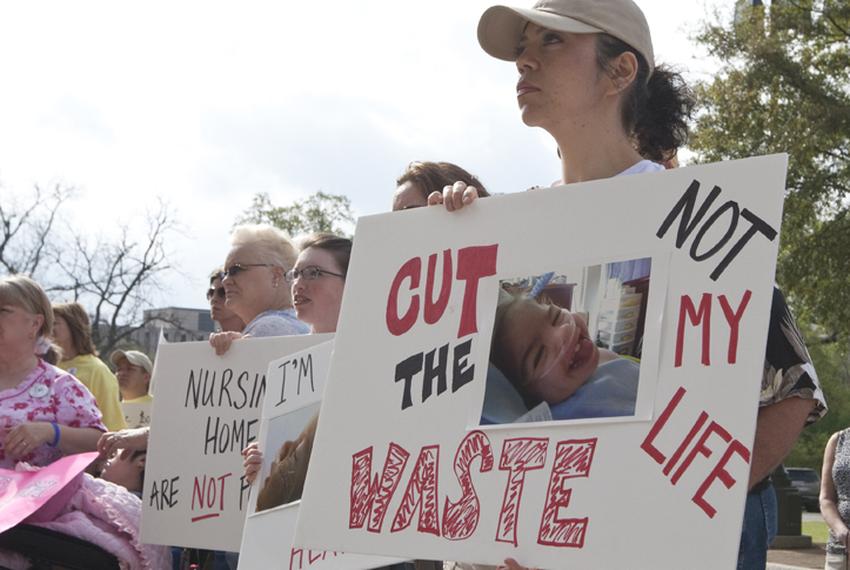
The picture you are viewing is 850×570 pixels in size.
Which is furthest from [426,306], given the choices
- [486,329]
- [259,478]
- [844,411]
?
[844,411]

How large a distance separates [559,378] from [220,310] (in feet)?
10.4

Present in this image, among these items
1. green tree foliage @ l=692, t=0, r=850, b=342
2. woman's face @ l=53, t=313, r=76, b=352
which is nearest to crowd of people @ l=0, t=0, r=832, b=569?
woman's face @ l=53, t=313, r=76, b=352

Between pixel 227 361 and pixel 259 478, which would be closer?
pixel 259 478

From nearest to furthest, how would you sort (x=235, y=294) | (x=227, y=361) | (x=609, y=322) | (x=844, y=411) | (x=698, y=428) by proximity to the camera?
(x=698, y=428), (x=609, y=322), (x=227, y=361), (x=235, y=294), (x=844, y=411)

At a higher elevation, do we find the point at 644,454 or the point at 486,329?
the point at 486,329

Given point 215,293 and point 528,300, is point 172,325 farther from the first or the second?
point 528,300

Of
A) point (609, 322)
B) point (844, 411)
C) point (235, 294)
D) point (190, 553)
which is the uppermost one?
point (844, 411)

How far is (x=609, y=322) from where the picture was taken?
2150 mm

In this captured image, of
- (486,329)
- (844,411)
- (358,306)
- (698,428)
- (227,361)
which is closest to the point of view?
(698,428)

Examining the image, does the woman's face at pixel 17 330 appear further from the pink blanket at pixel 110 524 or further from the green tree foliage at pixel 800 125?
the green tree foliage at pixel 800 125

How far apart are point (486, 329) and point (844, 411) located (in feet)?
124

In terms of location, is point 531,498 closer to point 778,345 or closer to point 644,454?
point 644,454

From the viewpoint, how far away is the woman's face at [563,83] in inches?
103

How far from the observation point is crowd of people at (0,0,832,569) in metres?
2.23
